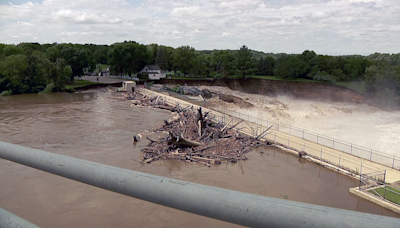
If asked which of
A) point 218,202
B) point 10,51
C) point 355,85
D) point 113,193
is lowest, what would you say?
point 113,193

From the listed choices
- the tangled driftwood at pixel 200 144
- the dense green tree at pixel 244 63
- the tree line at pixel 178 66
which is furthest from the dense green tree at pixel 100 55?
the tangled driftwood at pixel 200 144

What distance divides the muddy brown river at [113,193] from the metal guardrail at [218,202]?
13330mm

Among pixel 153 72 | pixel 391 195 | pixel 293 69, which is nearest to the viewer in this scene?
pixel 391 195

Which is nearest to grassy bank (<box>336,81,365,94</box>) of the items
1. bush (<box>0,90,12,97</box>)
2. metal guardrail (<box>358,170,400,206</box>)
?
metal guardrail (<box>358,170,400,206</box>)

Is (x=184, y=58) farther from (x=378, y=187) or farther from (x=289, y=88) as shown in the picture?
(x=378, y=187)

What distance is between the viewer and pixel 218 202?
5.04 feet

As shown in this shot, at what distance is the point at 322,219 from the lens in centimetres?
139

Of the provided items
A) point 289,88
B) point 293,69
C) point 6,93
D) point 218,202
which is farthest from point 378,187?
point 293,69

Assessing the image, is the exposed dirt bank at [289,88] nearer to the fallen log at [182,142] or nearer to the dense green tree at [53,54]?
the dense green tree at [53,54]

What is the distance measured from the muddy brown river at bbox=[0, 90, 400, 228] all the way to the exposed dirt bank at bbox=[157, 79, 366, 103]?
5034 cm

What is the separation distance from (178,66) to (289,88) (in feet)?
105

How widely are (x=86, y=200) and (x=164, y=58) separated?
3173 inches

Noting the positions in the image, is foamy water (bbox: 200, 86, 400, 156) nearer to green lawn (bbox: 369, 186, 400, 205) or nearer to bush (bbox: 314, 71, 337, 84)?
green lawn (bbox: 369, 186, 400, 205)

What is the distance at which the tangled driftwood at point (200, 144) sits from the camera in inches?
897
